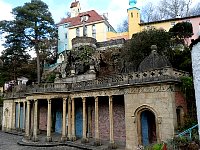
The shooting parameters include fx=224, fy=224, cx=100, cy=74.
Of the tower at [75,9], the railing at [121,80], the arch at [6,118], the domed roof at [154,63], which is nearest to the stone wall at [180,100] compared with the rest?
the railing at [121,80]

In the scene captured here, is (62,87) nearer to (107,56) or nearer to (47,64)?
(107,56)

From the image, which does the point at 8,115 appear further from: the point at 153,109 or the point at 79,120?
the point at 153,109

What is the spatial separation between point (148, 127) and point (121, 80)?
367cm

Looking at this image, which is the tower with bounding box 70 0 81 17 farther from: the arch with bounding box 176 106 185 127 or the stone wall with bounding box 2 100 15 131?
the arch with bounding box 176 106 185 127

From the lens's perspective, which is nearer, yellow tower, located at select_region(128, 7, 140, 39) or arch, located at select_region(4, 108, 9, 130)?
A: arch, located at select_region(4, 108, 9, 130)

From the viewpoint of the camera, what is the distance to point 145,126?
15.1 m

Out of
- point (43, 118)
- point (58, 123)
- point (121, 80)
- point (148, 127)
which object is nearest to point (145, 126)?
point (148, 127)

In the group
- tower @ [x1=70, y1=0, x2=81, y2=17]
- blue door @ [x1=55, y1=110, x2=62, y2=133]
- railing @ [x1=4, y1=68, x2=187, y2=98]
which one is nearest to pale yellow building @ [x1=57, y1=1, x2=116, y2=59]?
tower @ [x1=70, y1=0, x2=81, y2=17]

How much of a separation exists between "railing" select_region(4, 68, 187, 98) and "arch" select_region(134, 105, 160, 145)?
6.34ft

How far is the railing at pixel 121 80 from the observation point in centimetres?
1330

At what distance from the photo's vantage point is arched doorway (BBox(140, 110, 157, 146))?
48.9 ft

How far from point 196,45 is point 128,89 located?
8.97 meters

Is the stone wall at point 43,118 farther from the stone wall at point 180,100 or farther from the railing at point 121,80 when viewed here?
the stone wall at point 180,100

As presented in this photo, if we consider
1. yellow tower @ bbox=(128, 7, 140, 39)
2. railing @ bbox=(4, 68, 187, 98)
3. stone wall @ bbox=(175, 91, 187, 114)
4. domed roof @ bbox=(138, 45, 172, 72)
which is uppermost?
yellow tower @ bbox=(128, 7, 140, 39)
